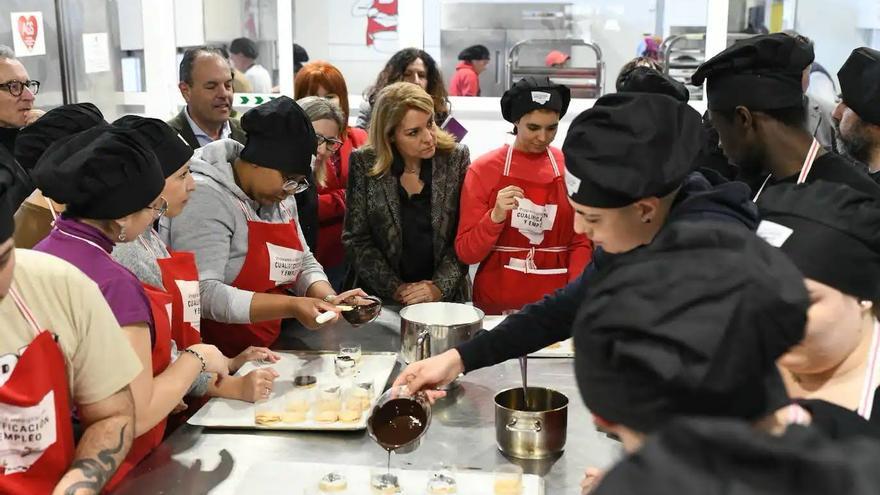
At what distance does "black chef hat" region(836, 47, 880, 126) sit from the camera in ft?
7.83

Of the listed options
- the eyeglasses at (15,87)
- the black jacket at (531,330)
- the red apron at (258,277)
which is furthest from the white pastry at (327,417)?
the eyeglasses at (15,87)

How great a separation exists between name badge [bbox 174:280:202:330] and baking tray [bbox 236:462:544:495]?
55 cm

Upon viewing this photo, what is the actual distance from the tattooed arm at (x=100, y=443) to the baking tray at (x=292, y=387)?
27 cm

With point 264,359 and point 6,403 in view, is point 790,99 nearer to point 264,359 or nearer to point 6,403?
point 264,359

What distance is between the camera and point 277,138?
7.77ft

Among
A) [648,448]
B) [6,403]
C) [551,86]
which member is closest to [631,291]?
[648,448]

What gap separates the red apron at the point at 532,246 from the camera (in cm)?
293

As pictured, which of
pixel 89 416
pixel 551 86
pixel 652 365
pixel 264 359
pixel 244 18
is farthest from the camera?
pixel 244 18

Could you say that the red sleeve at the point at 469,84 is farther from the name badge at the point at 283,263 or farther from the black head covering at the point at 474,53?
the name badge at the point at 283,263

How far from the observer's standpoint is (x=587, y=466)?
173 centimetres

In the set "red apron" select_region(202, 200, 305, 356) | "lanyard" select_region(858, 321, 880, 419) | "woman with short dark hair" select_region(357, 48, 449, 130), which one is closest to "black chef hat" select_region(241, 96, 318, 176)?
"red apron" select_region(202, 200, 305, 356)

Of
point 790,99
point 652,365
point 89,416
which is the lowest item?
point 89,416

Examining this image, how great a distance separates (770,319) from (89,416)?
1284 mm

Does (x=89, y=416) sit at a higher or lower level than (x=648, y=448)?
lower
